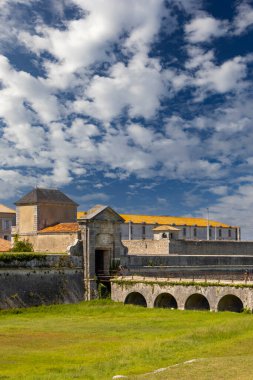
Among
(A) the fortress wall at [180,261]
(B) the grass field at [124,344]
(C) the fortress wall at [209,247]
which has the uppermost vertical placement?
(C) the fortress wall at [209,247]

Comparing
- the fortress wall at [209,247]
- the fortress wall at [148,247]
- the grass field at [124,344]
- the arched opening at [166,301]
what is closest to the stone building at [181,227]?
the fortress wall at [209,247]

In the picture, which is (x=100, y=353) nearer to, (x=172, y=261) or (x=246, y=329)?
(x=246, y=329)

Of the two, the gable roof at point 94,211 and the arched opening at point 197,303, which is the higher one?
the gable roof at point 94,211

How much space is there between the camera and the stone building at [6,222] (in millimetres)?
74688

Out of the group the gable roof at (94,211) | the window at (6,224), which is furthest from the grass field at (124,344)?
the window at (6,224)

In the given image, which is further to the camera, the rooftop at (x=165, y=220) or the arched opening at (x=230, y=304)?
the rooftop at (x=165, y=220)

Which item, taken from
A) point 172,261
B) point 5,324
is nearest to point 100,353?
point 5,324

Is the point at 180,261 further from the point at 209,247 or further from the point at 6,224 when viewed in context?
the point at 6,224

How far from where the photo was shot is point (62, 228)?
144 feet

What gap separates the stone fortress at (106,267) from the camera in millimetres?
34062

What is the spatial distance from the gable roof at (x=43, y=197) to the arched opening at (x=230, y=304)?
63.6ft

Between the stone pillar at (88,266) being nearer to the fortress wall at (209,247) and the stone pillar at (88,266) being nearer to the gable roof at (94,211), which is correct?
the gable roof at (94,211)

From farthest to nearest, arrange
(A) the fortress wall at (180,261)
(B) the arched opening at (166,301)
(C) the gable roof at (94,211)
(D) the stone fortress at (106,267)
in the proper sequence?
(A) the fortress wall at (180,261)
(C) the gable roof at (94,211)
(B) the arched opening at (166,301)
(D) the stone fortress at (106,267)

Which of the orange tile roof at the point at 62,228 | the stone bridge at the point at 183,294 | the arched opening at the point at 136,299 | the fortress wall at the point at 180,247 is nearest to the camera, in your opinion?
the stone bridge at the point at 183,294
